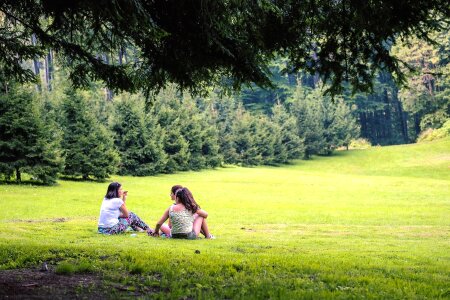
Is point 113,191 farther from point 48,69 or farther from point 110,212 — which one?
point 48,69

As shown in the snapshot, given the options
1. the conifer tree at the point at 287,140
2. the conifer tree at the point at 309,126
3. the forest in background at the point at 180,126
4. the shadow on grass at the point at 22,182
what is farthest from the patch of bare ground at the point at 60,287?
the conifer tree at the point at 309,126

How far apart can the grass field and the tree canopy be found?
3017 mm

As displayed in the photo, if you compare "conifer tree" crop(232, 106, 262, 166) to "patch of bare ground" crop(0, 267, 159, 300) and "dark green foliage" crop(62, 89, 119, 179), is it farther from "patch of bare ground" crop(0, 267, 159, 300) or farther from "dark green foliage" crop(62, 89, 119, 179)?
"patch of bare ground" crop(0, 267, 159, 300)

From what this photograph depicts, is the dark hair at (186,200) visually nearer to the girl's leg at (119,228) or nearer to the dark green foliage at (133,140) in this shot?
the girl's leg at (119,228)

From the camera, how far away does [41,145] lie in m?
26.4

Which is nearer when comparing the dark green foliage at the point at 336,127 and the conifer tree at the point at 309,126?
the conifer tree at the point at 309,126

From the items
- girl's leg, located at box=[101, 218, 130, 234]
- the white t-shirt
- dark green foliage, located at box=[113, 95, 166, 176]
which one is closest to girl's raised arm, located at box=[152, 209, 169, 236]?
girl's leg, located at box=[101, 218, 130, 234]

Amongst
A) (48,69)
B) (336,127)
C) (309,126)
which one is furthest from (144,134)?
(48,69)

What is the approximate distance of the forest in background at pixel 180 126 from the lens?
86.5ft

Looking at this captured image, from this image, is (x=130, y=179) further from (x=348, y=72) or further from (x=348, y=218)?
(x=348, y=72)

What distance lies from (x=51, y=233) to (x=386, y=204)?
57.1ft

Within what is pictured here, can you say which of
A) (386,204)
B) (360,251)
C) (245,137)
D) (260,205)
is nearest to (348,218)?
(260,205)

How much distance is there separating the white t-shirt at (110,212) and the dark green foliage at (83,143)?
64.3ft

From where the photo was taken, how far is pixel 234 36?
25.3 ft
